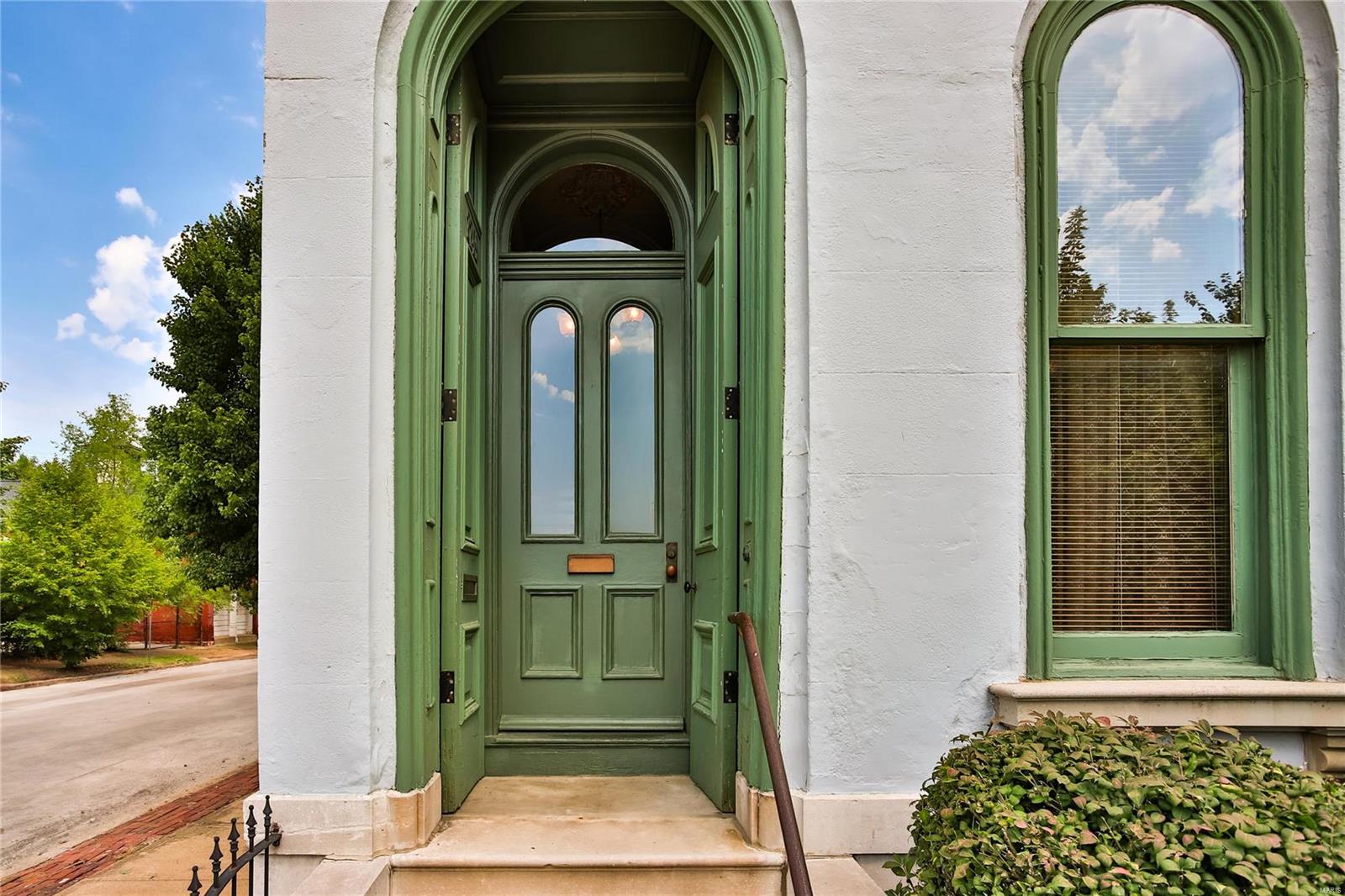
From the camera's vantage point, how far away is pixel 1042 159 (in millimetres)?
3461

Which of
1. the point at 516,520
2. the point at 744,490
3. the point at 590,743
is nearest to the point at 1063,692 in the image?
the point at 744,490

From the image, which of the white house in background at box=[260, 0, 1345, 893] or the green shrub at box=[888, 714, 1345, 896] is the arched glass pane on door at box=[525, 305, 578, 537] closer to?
the white house in background at box=[260, 0, 1345, 893]

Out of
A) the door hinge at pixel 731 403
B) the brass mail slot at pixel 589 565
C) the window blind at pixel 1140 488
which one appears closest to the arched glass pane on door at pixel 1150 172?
the window blind at pixel 1140 488

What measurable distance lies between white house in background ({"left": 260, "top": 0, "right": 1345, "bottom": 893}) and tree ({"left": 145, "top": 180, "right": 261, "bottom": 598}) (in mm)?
7633

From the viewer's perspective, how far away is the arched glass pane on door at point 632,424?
16.0 ft

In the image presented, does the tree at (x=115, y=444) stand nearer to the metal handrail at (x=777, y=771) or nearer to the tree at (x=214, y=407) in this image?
the tree at (x=214, y=407)

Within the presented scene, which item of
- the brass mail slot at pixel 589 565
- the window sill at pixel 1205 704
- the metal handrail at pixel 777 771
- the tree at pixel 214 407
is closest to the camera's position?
the metal handrail at pixel 777 771

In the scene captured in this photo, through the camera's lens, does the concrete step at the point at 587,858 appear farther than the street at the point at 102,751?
No

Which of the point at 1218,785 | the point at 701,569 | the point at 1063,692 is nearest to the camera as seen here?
the point at 1218,785

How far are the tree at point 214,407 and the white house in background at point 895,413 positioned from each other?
763 cm

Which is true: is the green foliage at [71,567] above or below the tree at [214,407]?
below

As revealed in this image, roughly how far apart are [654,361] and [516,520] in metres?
1.11

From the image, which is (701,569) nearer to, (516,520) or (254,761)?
(516,520)

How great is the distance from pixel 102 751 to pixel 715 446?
363 inches
